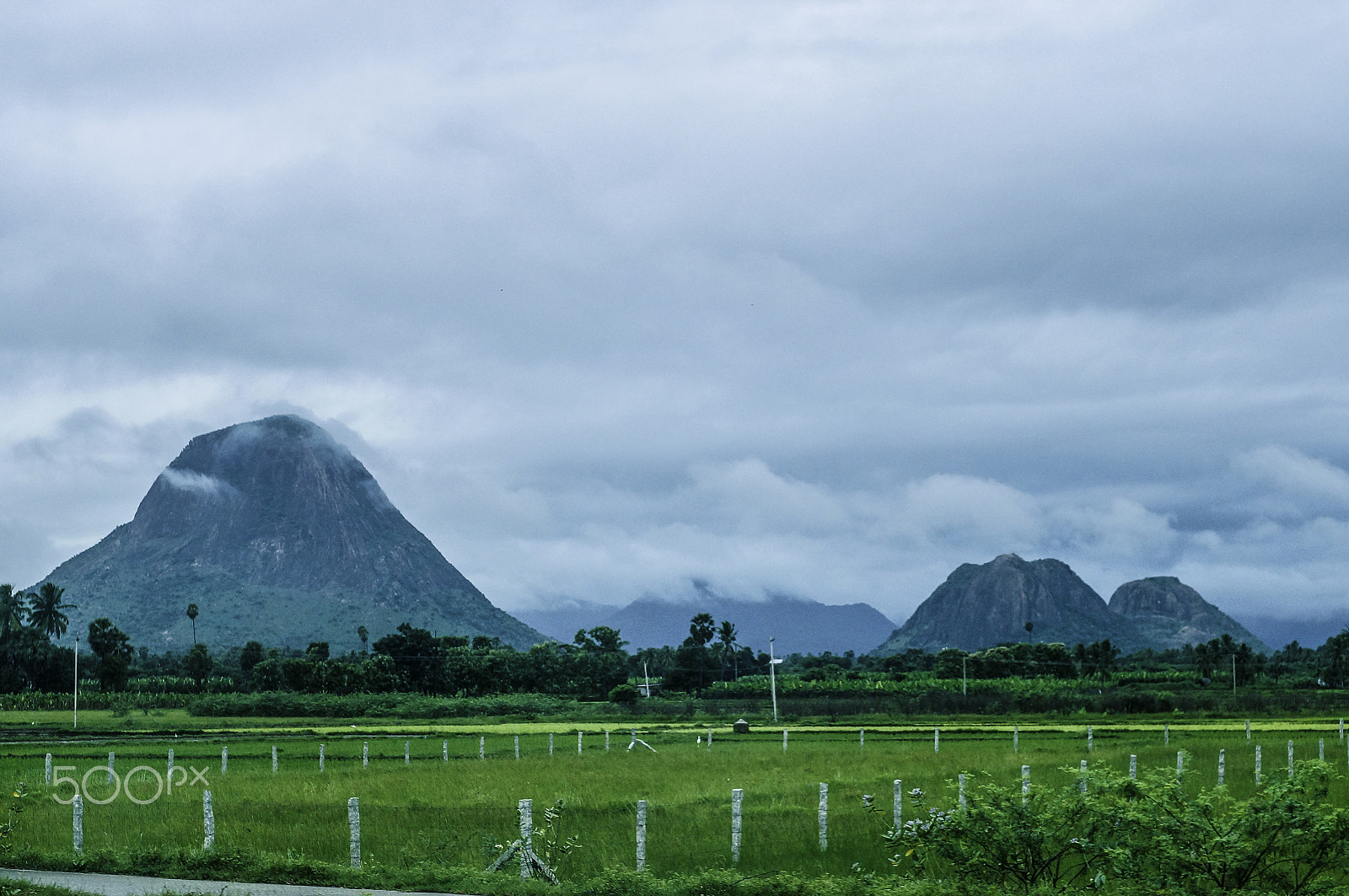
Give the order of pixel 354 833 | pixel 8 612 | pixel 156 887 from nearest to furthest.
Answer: pixel 156 887
pixel 354 833
pixel 8 612

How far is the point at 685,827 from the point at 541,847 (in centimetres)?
613

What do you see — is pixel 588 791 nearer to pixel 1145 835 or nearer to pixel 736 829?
pixel 736 829

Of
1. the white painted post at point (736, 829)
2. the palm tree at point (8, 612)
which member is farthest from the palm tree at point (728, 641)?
the white painted post at point (736, 829)

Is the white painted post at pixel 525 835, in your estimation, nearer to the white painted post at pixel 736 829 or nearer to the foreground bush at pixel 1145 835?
the white painted post at pixel 736 829

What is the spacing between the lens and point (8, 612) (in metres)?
153

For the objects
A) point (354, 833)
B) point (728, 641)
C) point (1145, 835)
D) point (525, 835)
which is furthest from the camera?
point (728, 641)

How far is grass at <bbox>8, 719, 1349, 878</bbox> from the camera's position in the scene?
23.3m

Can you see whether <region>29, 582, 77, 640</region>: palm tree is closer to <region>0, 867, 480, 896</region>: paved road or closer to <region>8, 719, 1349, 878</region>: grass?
<region>8, 719, 1349, 878</region>: grass

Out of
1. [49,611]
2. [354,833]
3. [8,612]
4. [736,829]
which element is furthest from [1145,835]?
[49,611]

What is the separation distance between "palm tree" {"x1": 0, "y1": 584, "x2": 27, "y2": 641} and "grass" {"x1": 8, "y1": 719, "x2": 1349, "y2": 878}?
90.2 meters

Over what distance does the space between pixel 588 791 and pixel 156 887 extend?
17381 mm

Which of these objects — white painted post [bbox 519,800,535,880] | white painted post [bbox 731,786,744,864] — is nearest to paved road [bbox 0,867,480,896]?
white painted post [bbox 519,800,535,880]

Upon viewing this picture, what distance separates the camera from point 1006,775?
3766 cm

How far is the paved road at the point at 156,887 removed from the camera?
Answer: 59.3 feet
